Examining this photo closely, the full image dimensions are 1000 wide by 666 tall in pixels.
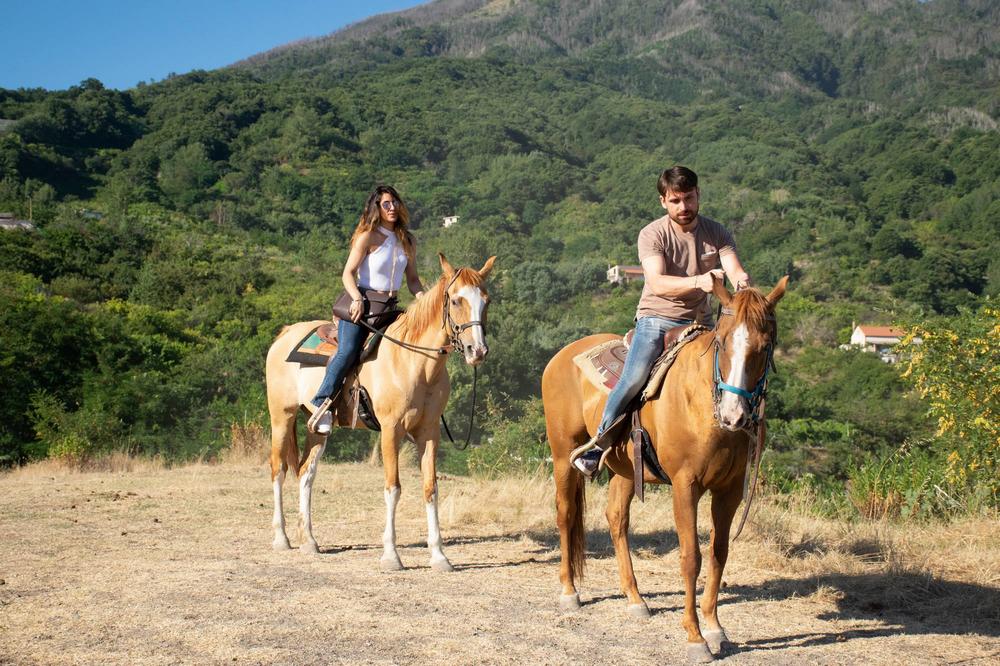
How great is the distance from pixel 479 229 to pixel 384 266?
316 feet

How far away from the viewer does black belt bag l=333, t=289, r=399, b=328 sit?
28.4 ft

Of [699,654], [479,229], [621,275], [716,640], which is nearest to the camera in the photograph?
[699,654]

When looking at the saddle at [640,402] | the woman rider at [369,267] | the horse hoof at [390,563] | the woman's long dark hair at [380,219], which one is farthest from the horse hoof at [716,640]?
the woman's long dark hair at [380,219]

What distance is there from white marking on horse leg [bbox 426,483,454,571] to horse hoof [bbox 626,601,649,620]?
1937 mm

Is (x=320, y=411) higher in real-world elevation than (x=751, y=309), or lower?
lower

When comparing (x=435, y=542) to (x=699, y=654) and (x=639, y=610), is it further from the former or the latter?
(x=699, y=654)

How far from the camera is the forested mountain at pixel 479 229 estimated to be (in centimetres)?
2123

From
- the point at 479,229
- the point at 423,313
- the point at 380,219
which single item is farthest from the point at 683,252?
the point at 479,229

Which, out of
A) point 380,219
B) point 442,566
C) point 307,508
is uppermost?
point 380,219

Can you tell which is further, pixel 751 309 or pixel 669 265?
pixel 669 265

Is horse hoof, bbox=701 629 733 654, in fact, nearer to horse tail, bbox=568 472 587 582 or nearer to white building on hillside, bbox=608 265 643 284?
horse tail, bbox=568 472 587 582

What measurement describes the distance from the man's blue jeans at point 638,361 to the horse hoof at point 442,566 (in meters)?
2.39

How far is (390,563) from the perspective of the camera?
812 centimetres

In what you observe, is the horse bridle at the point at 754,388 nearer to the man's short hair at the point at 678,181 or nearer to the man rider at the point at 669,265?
the man rider at the point at 669,265
